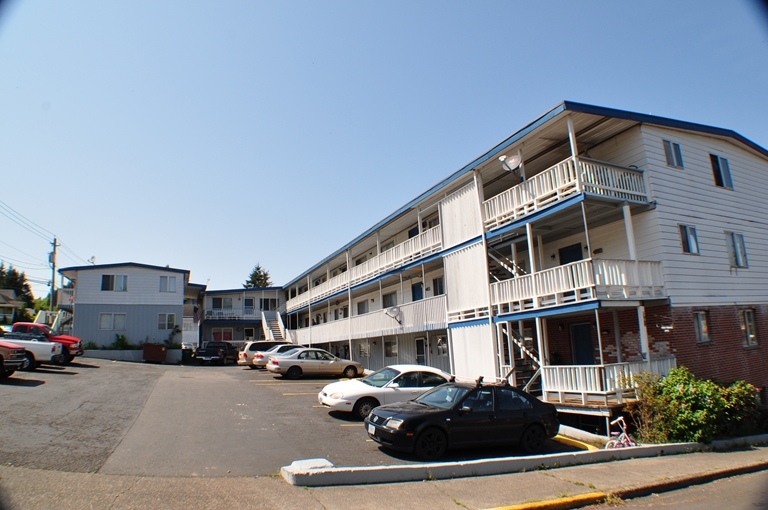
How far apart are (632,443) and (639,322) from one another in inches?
140

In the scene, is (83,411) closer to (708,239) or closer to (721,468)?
(721,468)

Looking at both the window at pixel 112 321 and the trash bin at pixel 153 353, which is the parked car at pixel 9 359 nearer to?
the trash bin at pixel 153 353

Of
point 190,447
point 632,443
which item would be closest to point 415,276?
point 632,443

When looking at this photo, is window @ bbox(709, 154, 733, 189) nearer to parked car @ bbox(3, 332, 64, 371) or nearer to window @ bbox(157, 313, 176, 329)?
parked car @ bbox(3, 332, 64, 371)

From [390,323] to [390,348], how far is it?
15.1 feet

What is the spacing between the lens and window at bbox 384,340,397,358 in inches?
1088

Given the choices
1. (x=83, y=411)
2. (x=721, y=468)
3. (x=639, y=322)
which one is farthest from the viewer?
(x=639, y=322)

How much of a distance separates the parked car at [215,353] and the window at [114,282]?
746 cm

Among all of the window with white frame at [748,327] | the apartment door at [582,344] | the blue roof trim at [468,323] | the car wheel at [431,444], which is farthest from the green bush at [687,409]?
the blue roof trim at [468,323]

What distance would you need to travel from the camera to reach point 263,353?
27.6 metres

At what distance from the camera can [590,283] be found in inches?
513

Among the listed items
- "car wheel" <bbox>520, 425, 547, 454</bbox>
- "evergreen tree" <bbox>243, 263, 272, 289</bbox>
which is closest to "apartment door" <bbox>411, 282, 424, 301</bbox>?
"car wheel" <bbox>520, 425, 547, 454</bbox>

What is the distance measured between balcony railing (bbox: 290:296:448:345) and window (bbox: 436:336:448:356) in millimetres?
1951

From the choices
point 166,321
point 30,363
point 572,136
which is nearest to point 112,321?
point 166,321
